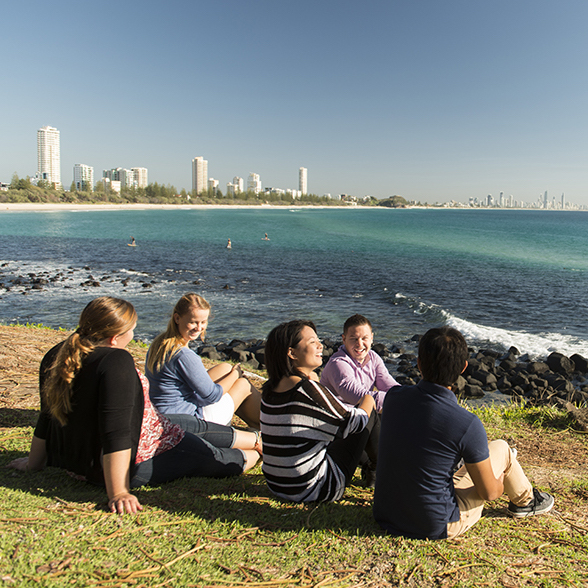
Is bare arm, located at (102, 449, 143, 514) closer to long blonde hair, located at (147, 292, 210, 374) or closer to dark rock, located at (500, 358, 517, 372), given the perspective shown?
long blonde hair, located at (147, 292, 210, 374)

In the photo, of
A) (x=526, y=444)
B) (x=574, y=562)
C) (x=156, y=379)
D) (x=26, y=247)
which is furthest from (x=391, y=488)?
(x=26, y=247)

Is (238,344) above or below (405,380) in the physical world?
above

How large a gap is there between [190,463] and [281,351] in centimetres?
149

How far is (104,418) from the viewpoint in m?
3.21

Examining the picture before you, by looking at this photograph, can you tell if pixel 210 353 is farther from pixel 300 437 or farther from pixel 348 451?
pixel 300 437

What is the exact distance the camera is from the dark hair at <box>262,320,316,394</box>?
3.34 m

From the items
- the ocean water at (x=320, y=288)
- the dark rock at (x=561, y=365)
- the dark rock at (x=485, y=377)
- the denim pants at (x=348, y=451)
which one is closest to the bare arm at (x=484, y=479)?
the denim pants at (x=348, y=451)

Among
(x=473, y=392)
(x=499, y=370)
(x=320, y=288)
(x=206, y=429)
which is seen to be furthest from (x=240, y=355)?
(x=320, y=288)

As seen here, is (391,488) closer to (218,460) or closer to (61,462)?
(218,460)

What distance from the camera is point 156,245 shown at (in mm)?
46844

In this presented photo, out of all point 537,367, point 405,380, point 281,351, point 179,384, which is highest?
point 281,351

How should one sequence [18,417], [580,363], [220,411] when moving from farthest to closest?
[580,363] < [18,417] < [220,411]

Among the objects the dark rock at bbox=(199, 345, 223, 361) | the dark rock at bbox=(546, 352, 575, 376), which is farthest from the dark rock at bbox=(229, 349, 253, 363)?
the dark rock at bbox=(546, 352, 575, 376)

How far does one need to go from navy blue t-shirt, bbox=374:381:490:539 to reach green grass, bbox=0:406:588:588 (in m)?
0.17
